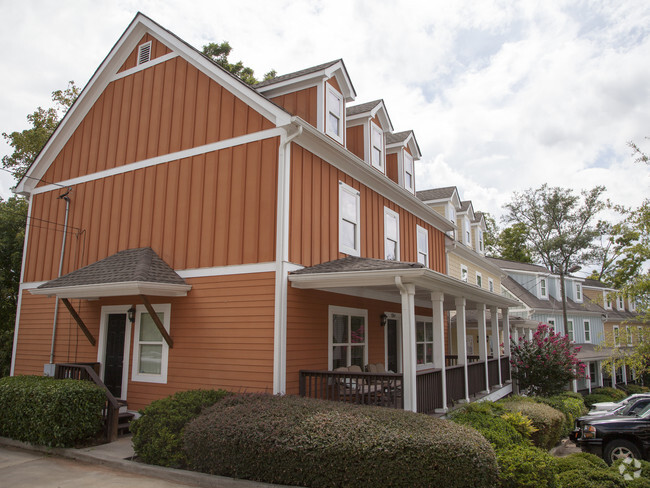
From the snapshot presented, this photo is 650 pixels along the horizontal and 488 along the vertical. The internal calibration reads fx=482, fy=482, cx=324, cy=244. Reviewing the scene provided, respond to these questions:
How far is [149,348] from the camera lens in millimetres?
10602

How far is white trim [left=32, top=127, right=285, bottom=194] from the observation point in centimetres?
992

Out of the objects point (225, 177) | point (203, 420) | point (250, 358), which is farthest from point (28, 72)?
point (203, 420)

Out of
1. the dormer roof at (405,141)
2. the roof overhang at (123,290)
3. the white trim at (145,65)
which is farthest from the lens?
the dormer roof at (405,141)

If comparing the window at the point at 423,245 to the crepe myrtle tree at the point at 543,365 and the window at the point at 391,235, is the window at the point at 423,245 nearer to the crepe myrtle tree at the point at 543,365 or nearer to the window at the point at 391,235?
the window at the point at 391,235

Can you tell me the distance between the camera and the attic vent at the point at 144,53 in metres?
12.1

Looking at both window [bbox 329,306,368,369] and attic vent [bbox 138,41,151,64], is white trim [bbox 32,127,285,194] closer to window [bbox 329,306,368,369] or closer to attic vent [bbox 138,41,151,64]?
attic vent [bbox 138,41,151,64]

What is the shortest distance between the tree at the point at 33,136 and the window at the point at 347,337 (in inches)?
619

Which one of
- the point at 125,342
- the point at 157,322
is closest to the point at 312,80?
the point at 157,322

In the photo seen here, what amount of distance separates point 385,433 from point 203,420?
2.75m

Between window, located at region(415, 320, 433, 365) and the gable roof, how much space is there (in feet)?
29.5

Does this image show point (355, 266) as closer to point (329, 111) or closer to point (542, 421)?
point (329, 111)

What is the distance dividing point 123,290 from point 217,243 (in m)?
2.03

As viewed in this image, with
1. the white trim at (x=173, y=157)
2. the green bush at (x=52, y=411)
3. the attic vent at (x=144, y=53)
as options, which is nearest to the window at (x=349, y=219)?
the white trim at (x=173, y=157)

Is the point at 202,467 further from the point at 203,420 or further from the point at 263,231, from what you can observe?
the point at 263,231
